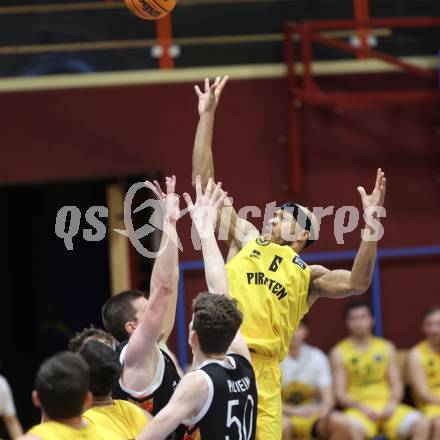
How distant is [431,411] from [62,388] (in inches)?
231

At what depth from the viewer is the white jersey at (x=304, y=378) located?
927 cm

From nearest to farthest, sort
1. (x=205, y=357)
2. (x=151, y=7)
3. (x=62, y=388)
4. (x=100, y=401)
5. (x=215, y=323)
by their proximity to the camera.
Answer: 1. (x=62, y=388)
2. (x=100, y=401)
3. (x=215, y=323)
4. (x=205, y=357)
5. (x=151, y=7)

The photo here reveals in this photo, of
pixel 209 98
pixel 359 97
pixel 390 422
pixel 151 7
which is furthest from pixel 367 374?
pixel 151 7

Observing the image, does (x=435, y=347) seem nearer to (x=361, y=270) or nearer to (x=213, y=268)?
(x=361, y=270)

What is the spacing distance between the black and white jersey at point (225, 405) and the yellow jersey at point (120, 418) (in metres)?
0.22

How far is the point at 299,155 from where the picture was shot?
9.90 metres

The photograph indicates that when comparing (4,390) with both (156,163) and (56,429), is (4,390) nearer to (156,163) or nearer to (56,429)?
(156,163)

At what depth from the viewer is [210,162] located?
649cm

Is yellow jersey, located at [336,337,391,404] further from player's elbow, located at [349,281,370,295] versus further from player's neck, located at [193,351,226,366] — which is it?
player's neck, located at [193,351,226,366]

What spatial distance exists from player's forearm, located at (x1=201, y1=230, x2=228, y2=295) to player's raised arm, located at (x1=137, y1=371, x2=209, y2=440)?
78cm

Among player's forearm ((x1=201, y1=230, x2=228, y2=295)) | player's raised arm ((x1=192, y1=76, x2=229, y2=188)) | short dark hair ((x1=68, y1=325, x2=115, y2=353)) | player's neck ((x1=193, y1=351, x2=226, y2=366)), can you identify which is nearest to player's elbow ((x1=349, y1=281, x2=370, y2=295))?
player's forearm ((x1=201, y1=230, x2=228, y2=295))

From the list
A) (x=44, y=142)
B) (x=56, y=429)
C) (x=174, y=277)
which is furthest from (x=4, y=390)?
(x=56, y=429)

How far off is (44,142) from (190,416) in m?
5.44

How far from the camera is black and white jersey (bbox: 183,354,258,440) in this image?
478 cm
